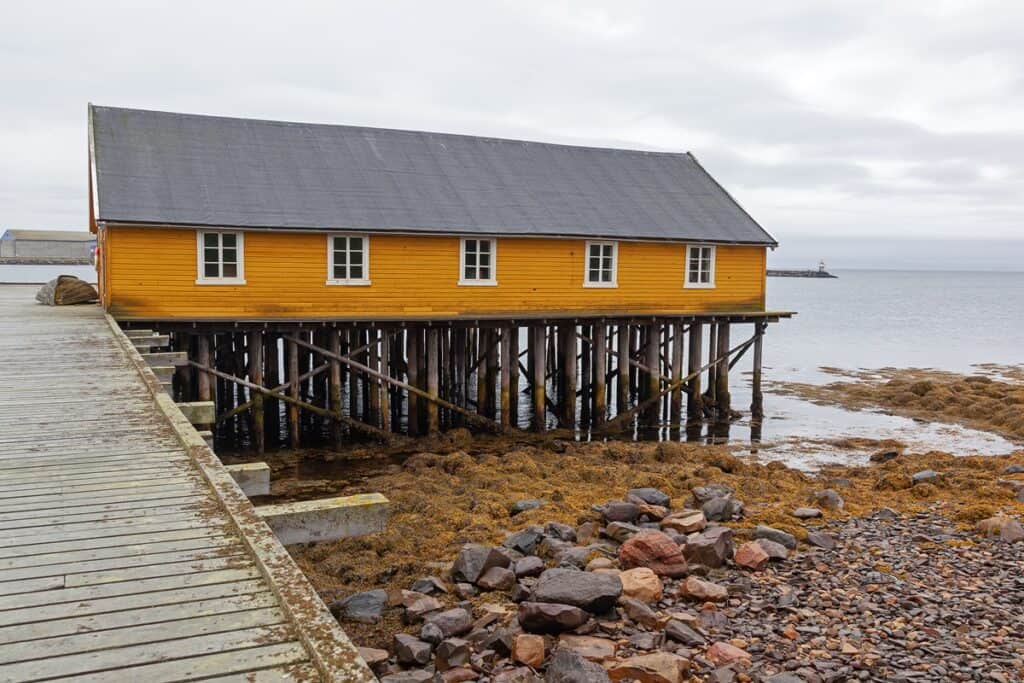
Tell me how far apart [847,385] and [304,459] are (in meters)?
21.6

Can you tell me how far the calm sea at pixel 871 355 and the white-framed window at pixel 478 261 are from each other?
7.41 meters

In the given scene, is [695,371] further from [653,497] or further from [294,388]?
[653,497]

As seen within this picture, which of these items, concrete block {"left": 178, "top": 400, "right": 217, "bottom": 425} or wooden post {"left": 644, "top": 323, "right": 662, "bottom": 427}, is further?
wooden post {"left": 644, "top": 323, "right": 662, "bottom": 427}

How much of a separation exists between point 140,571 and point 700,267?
19.4 meters

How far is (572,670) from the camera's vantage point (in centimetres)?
650

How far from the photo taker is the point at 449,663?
7203 mm

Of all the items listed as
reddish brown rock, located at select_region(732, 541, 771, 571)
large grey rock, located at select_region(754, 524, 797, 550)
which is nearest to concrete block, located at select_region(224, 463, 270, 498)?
reddish brown rock, located at select_region(732, 541, 771, 571)

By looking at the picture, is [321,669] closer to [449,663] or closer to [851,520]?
[449,663]

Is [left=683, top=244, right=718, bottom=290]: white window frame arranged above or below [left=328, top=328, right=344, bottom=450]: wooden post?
above

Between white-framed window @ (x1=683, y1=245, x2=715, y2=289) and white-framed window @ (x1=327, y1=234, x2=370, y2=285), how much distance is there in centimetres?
832

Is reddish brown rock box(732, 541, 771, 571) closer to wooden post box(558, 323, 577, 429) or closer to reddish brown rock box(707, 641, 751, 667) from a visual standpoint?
reddish brown rock box(707, 641, 751, 667)

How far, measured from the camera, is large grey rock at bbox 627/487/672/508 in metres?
12.1

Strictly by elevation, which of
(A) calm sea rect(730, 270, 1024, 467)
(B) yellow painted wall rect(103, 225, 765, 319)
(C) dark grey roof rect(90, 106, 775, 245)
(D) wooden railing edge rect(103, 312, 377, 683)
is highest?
(C) dark grey roof rect(90, 106, 775, 245)

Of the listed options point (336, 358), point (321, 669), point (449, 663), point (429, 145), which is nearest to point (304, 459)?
point (336, 358)
